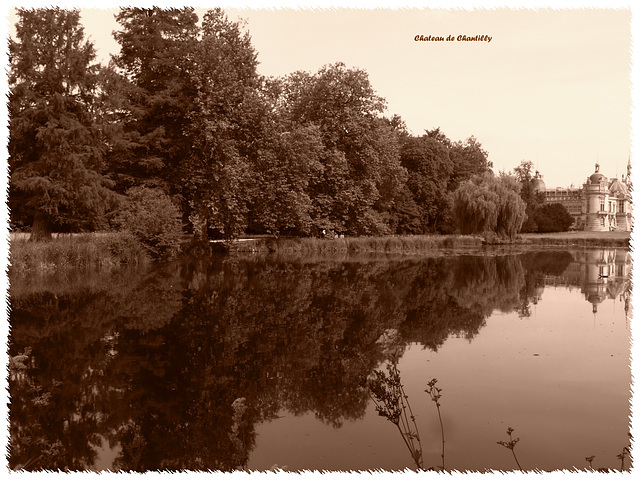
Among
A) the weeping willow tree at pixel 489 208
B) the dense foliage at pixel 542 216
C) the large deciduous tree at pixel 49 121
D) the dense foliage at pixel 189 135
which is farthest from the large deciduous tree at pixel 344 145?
the dense foliage at pixel 542 216

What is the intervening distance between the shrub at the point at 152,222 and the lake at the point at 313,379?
35.9 ft

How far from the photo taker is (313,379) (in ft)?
29.5

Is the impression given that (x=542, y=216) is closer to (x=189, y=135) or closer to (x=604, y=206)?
(x=604, y=206)

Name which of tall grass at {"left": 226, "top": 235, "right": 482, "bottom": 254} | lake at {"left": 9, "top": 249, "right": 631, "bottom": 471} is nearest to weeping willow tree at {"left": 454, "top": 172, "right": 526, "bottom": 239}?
tall grass at {"left": 226, "top": 235, "right": 482, "bottom": 254}

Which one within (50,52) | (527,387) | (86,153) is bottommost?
(527,387)

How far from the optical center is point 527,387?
28.3 ft

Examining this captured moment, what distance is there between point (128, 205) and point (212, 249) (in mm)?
9528

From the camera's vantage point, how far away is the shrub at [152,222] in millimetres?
29516

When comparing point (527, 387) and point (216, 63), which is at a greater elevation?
point (216, 63)

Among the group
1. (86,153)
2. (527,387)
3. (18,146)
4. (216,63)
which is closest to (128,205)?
(86,153)

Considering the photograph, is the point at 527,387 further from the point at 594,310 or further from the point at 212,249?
the point at 212,249

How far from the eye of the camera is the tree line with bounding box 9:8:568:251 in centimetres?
2834

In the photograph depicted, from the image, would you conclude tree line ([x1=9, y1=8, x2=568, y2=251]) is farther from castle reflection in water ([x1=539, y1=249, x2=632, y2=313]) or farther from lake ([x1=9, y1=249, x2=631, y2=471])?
castle reflection in water ([x1=539, y1=249, x2=632, y2=313])

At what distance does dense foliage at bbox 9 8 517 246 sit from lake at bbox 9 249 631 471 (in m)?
12.3
